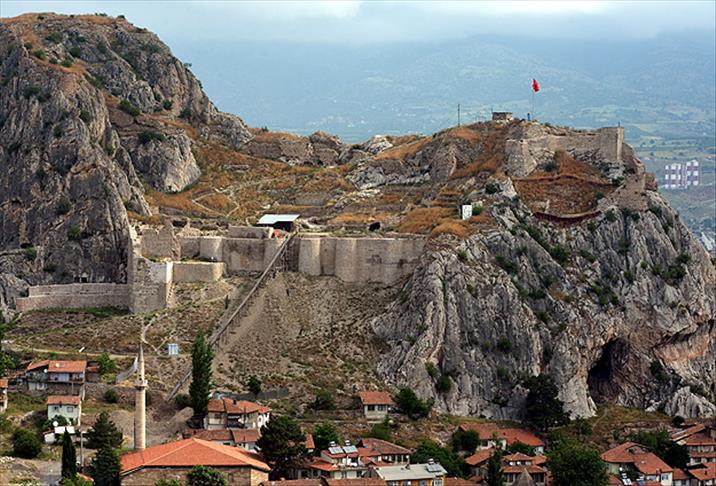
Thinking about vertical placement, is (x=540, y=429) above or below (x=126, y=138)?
below

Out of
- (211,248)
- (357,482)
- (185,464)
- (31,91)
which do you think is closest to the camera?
(185,464)

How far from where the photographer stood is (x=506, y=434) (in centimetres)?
10456

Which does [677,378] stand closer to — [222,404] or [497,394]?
[497,394]

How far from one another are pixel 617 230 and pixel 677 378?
13.7 meters

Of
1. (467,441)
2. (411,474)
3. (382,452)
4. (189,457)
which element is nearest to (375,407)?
(467,441)

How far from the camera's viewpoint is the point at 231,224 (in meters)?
126

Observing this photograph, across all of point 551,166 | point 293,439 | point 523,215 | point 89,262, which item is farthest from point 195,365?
point 551,166

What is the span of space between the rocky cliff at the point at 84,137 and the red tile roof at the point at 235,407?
76.0ft

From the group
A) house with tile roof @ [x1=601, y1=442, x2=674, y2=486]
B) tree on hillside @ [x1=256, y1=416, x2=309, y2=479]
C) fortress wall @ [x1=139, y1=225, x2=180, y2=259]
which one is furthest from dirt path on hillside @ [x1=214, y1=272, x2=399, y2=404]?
house with tile roof @ [x1=601, y1=442, x2=674, y2=486]

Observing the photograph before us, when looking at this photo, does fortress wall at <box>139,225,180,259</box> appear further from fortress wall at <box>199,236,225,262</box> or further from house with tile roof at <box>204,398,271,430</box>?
house with tile roof at <box>204,398,271,430</box>

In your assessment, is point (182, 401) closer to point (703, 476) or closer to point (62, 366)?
point (62, 366)

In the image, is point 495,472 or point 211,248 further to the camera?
point 211,248

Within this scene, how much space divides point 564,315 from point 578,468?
23887 mm

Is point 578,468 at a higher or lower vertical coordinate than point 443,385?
lower
